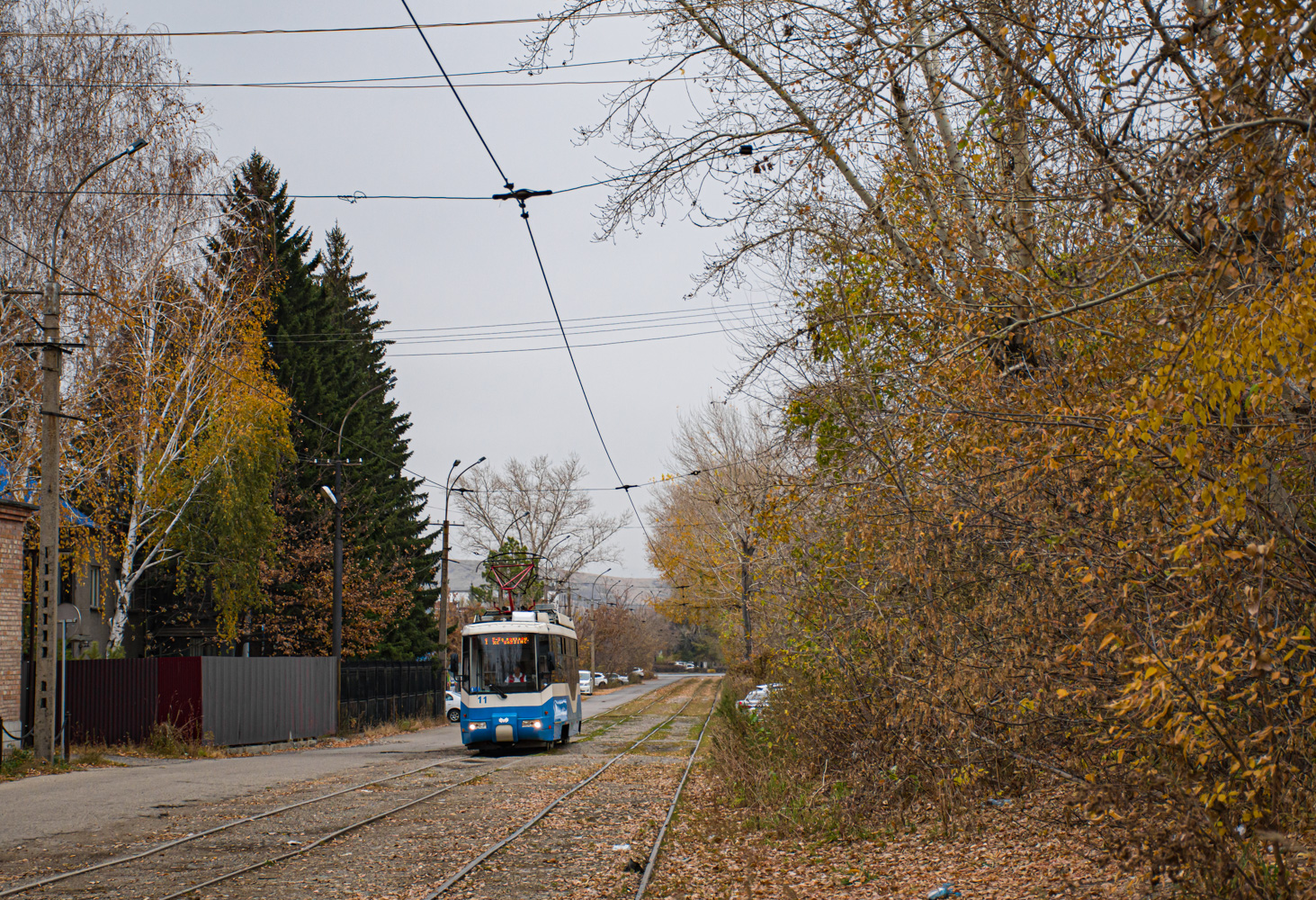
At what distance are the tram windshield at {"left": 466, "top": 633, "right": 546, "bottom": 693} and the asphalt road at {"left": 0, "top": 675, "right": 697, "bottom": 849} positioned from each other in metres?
1.89

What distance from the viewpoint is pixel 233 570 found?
31.8 meters

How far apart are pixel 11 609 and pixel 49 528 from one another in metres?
3.72

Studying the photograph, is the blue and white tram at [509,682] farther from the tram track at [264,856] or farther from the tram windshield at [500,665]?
the tram track at [264,856]

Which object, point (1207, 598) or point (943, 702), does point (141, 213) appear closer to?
point (943, 702)

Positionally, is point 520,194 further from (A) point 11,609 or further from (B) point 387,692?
(B) point 387,692

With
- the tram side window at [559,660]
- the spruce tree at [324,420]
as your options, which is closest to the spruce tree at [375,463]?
the spruce tree at [324,420]

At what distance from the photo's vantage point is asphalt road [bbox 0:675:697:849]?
12.8 m

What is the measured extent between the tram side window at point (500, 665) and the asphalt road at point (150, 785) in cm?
191

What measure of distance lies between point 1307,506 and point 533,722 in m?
20.0

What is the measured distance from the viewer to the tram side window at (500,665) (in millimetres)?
24484

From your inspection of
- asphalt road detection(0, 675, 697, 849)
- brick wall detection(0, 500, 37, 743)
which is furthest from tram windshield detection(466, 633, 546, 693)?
brick wall detection(0, 500, 37, 743)

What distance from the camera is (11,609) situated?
2159 cm

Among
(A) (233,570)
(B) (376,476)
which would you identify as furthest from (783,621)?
(B) (376,476)

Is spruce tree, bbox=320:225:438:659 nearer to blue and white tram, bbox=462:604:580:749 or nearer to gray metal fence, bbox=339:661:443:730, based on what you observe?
gray metal fence, bbox=339:661:443:730
